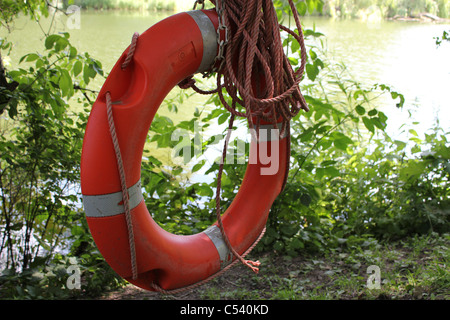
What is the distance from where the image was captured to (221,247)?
6.79 feet

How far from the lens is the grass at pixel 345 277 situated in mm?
2660

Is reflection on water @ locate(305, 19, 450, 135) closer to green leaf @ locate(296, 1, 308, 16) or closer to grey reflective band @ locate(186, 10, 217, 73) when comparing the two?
green leaf @ locate(296, 1, 308, 16)

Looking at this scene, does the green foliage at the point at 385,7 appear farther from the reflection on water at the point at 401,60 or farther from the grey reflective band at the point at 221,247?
the grey reflective band at the point at 221,247

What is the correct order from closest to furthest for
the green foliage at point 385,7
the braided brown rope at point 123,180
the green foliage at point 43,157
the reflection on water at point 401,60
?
the braided brown rope at point 123,180, the green foliage at point 43,157, the reflection on water at point 401,60, the green foliage at point 385,7

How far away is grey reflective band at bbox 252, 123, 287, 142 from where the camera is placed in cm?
213

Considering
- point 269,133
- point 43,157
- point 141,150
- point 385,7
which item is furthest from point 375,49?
point 141,150

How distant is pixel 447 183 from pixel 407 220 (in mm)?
412

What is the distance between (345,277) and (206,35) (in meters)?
1.70

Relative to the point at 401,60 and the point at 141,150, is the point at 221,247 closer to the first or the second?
the point at 141,150

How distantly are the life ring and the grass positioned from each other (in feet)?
3.04

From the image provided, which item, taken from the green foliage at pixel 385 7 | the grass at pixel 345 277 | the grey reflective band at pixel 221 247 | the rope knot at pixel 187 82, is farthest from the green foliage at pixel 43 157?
the green foliage at pixel 385 7
